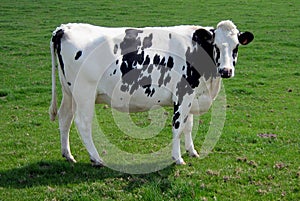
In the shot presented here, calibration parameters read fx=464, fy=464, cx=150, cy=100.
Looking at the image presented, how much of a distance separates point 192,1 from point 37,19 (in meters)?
15.1

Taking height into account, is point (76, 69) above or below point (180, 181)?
above

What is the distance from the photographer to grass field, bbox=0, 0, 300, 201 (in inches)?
327

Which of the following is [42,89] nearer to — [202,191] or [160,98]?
[160,98]

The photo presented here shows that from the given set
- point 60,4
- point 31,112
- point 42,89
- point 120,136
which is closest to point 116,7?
point 60,4

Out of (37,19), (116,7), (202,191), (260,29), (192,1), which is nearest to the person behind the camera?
(202,191)

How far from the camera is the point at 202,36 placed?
9.81m

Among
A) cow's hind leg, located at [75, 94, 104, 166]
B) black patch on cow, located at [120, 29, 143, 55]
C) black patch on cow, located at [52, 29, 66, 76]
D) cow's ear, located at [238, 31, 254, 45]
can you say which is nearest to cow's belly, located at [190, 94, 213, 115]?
cow's ear, located at [238, 31, 254, 45]

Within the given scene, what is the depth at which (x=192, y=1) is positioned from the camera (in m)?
43.1

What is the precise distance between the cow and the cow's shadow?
393mm

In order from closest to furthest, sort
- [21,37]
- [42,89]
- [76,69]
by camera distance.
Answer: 1. [76,69]
2. [42,89]
3. [21,37]

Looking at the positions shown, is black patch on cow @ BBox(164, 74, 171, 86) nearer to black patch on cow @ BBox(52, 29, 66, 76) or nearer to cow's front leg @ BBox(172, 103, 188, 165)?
cow's front leg @ BBox(172, 103, 188, 165)

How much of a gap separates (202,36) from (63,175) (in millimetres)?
4046

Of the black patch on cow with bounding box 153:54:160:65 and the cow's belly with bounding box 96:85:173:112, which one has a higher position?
the black patch on cow with bounding box 153:54:160:65

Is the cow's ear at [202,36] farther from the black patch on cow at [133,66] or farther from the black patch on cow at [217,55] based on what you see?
the black patch on cow at [133,66]
